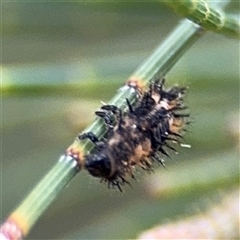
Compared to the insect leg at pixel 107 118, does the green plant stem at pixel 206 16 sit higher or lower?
higher

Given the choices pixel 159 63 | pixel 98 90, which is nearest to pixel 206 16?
pixel 159 63

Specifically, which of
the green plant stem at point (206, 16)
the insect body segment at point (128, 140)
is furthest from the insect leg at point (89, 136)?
the green plant stem at point (206, 16)

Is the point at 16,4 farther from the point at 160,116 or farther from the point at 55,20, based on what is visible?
the point at 160,116

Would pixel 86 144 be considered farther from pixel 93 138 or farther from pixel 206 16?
pixel 206 16

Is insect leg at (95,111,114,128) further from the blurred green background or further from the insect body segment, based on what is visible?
the blurred green background

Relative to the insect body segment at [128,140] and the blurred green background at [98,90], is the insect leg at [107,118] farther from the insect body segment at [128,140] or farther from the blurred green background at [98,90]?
the blurred green background at [98,90]

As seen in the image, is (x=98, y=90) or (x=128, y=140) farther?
(x=98, y=90)

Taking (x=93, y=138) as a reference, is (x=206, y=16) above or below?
above

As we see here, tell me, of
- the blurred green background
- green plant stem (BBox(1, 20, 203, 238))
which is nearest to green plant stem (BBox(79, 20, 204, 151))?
green plant stem (BBox(1, 20, 203, 238))
